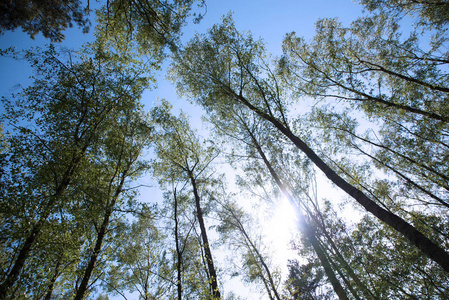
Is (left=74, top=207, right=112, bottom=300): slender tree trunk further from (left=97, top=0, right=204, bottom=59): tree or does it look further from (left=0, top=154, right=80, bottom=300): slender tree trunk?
(left=97, top=0, right=204, bottom=59): tree

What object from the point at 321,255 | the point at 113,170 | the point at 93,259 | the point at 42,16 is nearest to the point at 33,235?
the point at 93,259

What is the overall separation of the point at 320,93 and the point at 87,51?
1252 cm

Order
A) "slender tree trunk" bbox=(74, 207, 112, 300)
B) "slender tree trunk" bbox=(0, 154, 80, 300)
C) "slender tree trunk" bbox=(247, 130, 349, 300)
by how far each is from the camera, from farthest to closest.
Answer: "slender tree trunk" bbox=(247, 130, 349, 300)
"slender tree trunk" bbox=(74, 207, 112, 300)
"slender tree trunk" bbox=(0, 154, 80, 300)

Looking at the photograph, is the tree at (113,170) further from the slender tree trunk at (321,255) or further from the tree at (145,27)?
the slender tree trunk at (321,255)

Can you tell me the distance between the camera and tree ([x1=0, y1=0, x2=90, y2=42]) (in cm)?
558

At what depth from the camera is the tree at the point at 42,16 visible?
5.58 meters

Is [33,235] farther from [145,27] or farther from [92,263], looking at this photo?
[145,27]

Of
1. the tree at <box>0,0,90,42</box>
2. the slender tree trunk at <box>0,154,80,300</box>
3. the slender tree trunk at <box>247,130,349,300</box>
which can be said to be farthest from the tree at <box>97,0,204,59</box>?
the slender tree trunk at <box>247,130,349,300</box>

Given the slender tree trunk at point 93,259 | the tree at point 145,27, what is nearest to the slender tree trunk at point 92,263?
the slender tree trunk at point 93,259

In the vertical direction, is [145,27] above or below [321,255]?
above

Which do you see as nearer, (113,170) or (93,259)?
(93,259)

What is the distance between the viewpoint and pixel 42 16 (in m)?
6.14

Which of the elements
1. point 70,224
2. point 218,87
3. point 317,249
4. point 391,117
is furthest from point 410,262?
point 70,224

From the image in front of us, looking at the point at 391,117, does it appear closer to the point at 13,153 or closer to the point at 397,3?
the point at 397,3
